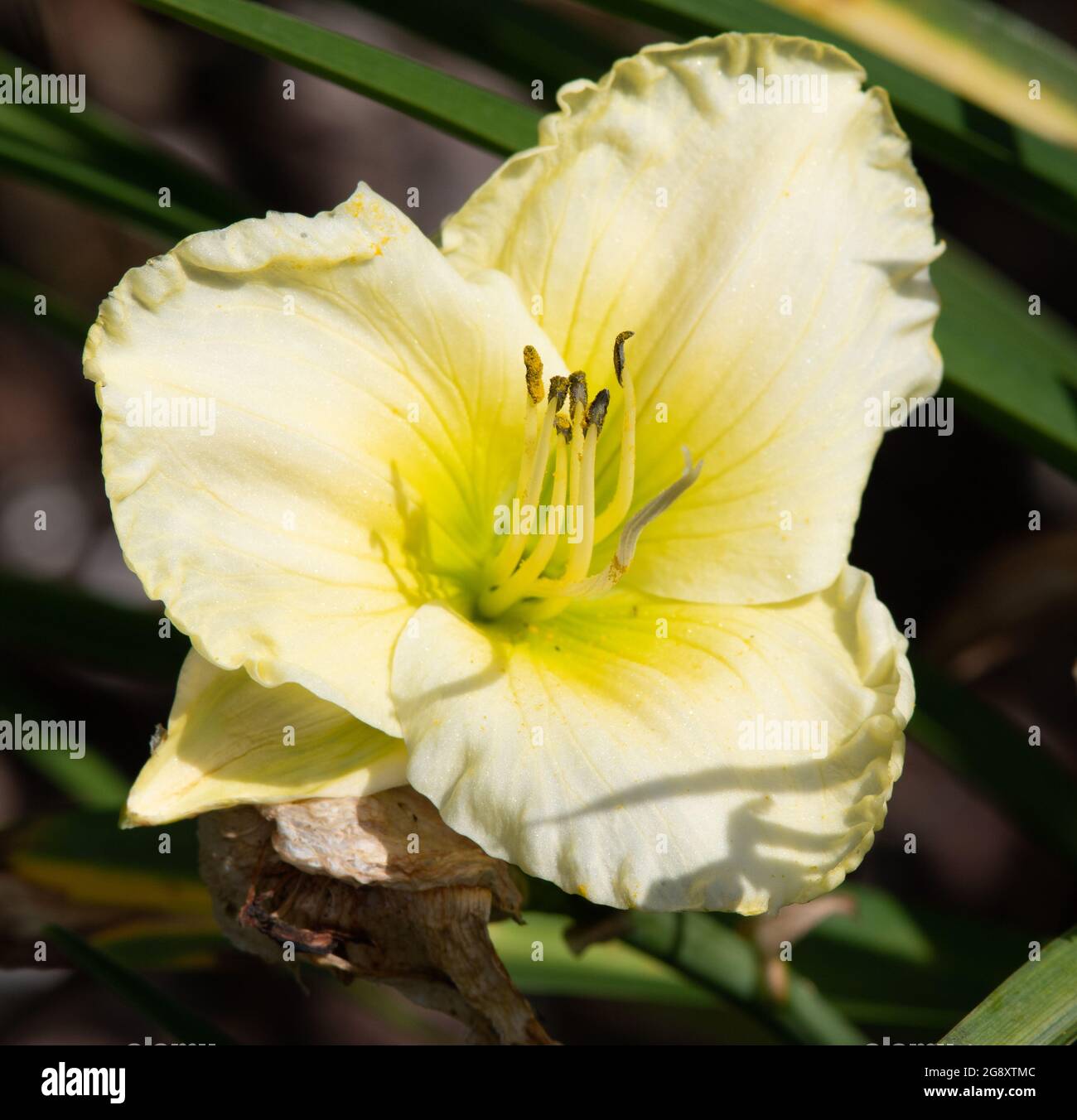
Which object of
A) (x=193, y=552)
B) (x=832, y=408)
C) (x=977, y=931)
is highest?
A: (x=832, y=408)

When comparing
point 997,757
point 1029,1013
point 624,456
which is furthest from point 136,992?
point 997,757

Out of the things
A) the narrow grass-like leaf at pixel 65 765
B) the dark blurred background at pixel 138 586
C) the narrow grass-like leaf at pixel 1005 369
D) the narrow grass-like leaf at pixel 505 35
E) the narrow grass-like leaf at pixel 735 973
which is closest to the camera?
the narrow grass-like leaf at pixel 735 973

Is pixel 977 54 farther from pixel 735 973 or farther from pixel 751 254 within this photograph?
pixel 735 973

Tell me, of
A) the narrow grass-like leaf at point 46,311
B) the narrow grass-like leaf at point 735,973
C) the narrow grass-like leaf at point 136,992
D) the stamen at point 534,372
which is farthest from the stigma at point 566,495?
the narrow grass-like leaf at point 46,311

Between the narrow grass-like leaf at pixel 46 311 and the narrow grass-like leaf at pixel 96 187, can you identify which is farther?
the narrow grass-like leaf at pixel 46 311

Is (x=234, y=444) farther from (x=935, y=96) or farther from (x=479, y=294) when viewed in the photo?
(x=935, y=96)

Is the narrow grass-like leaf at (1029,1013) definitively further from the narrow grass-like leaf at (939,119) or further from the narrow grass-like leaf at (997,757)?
the narrow grass-like leaf at (939,119)

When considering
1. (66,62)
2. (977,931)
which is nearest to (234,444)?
(977,931)
